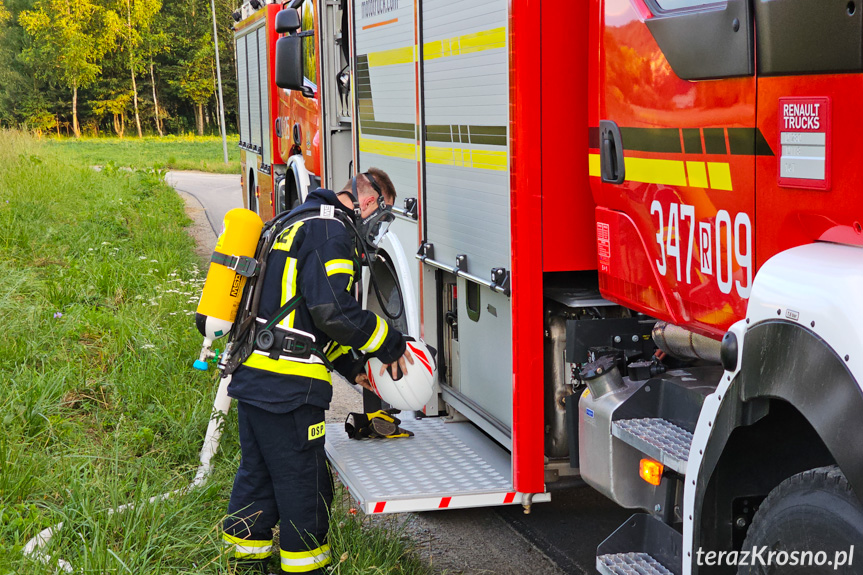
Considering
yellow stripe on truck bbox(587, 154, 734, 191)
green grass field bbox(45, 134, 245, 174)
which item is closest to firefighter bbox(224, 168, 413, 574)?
yellow stripe on truck bbox(587, 154, 734, 191)

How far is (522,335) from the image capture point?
3.49 meters

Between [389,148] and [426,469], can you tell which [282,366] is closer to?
[426,469]

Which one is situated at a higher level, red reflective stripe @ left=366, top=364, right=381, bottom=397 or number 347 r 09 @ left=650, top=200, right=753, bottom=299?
number 347 r 09 @ left=650, top=200, right=753, bottom=299

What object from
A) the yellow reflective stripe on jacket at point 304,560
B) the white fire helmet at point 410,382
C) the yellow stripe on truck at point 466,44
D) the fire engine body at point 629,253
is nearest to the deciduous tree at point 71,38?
the fire engine body at point 629,253

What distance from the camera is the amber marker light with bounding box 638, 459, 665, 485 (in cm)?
279

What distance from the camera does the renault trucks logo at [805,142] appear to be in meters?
2.12

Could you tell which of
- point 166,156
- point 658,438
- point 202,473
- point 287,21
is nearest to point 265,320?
point 202,473

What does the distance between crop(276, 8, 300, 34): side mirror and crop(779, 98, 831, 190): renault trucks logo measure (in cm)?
455

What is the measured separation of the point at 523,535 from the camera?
448 cm

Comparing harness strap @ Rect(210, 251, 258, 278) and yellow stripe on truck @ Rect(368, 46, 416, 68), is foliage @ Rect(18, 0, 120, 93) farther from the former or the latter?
harness strap @ Rect(210, 251, 258, 278)

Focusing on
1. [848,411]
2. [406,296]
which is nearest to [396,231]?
[406,296]

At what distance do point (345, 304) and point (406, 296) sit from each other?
4.11 ft

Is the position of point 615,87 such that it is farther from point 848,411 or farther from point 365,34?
point 365,34

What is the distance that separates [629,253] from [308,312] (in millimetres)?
1277
